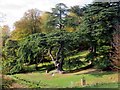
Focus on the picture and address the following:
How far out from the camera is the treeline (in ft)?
28.0

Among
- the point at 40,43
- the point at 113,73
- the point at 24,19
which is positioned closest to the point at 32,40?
the point at 40,43

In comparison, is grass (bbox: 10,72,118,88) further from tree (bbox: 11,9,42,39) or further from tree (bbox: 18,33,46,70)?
tree (bbox: 11,9,42,39)

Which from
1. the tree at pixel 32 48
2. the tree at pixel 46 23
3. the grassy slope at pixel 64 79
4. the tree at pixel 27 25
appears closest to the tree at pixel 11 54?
the tree at pixel 32 48

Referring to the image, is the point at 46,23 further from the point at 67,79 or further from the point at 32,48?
the point at 67,79

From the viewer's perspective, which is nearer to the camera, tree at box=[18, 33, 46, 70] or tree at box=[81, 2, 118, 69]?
tree at box=[81, 2, 118, 69]

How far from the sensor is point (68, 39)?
28.3 ft

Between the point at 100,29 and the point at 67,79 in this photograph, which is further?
the point at 100,29

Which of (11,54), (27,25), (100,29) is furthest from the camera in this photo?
(27,25)

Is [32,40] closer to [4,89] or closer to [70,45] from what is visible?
[70,45]

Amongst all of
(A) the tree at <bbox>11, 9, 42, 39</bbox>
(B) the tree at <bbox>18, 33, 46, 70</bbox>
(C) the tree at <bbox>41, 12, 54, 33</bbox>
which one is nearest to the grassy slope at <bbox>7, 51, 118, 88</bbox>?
(B) the tree at <bbox>18, 33, 46, 70</bbox>

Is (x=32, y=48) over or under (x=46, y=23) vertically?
under

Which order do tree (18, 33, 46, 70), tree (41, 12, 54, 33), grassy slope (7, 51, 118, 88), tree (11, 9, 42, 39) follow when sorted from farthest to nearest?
tree (11, 9, 42, 39) < tree (41, 12, 54, 33) < tree (18, 33, 46, 70) < grassy slope (7, 51, 118, 88)

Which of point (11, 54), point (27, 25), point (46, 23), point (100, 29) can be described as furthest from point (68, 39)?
point (27, 25)

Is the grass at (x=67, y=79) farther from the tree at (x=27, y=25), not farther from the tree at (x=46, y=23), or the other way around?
the tree at (x=27, y=25)
